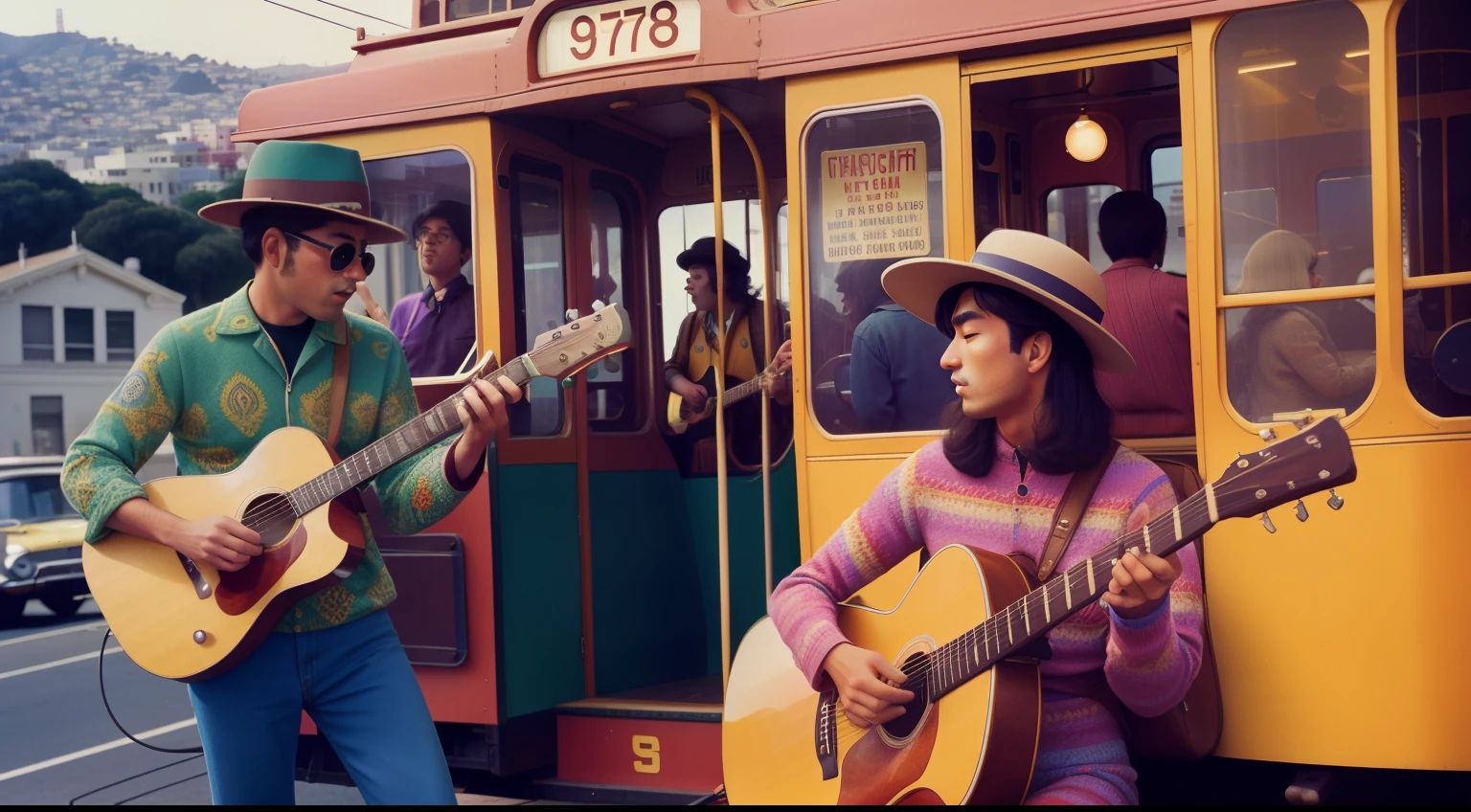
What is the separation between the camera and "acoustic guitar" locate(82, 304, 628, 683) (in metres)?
3.32

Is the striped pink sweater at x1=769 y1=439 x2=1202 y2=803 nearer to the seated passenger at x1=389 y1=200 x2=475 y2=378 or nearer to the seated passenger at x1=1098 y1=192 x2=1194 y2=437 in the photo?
the seated passenger at x1=1098 y1=192 x2=1194 y2=437

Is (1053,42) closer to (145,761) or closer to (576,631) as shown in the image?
(576,631)

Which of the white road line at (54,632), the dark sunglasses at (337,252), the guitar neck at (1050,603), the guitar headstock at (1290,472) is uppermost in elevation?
the dark sunglasses at (337,252)

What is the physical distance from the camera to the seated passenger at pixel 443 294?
5465 millimetres

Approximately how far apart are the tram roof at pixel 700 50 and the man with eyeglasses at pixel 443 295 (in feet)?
1.25

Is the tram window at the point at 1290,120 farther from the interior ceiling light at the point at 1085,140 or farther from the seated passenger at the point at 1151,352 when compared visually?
the interior ceiling light at the point at 1085,140

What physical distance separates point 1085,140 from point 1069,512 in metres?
3.00

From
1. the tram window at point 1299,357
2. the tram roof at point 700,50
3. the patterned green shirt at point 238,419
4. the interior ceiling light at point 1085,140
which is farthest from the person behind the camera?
the interior ceiling light at point 1085,140

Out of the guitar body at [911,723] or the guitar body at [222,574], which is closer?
the guitar body at [911,723]

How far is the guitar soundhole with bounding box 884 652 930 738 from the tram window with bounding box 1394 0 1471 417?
1579mm

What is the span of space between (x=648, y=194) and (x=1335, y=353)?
3.32m

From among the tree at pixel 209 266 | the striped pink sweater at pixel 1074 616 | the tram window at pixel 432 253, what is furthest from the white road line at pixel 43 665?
the tree at pixel 209 266

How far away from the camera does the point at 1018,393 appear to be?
311 cm

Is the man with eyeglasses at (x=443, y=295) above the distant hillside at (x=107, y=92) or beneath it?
beneath
